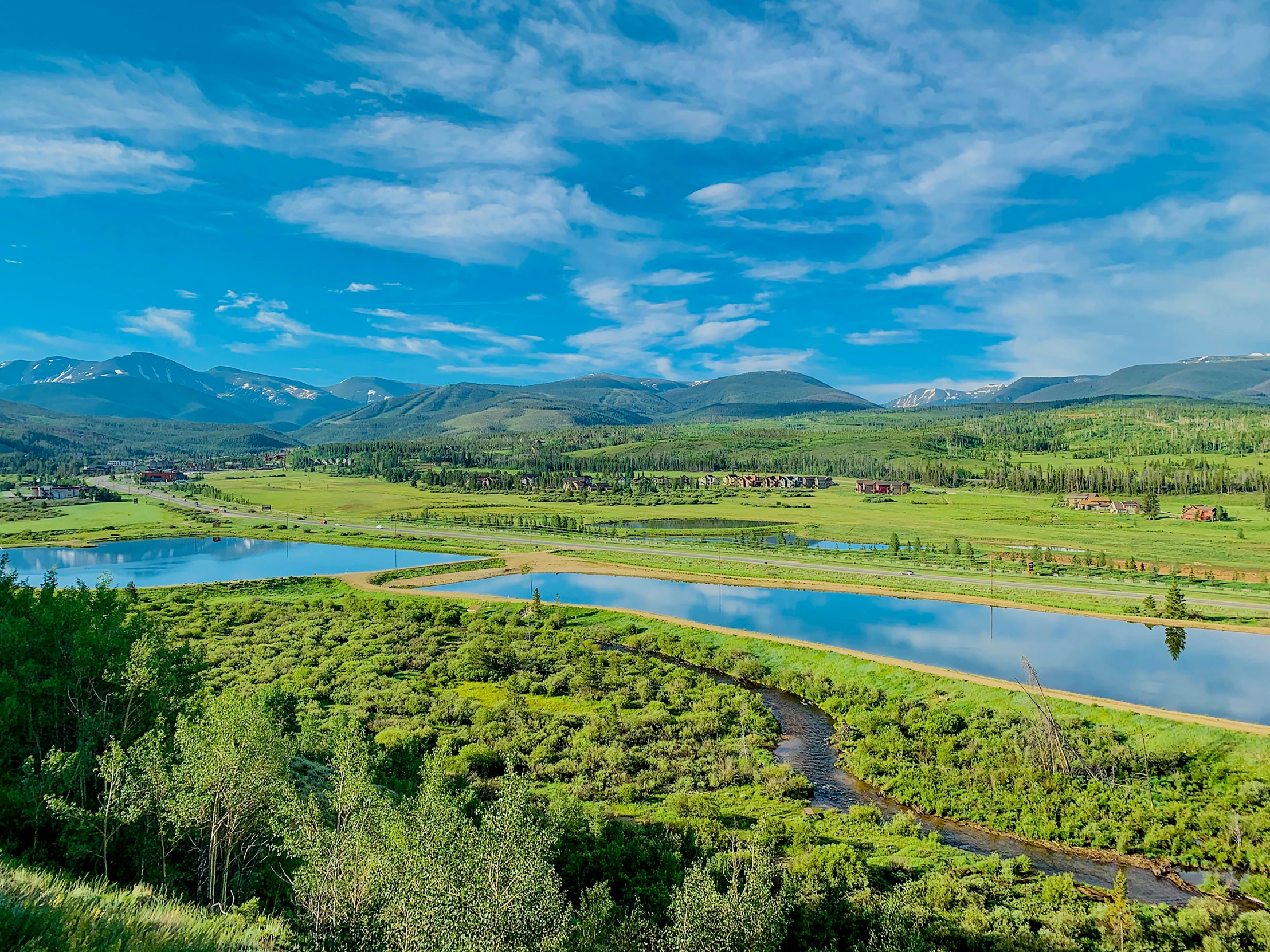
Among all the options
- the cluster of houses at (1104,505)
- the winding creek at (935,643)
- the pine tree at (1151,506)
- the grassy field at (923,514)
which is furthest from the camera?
the cluster of houses at (1104,505)

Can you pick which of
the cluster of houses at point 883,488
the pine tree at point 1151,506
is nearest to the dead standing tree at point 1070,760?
the pine tree at point 1151,506

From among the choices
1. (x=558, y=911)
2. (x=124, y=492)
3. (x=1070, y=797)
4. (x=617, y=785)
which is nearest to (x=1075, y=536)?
(x=1070, y=797)

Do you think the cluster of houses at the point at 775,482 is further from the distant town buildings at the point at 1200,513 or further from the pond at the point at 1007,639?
the pond at the point at 1007,639

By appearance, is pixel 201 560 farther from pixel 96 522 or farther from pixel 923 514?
pixel 923 514

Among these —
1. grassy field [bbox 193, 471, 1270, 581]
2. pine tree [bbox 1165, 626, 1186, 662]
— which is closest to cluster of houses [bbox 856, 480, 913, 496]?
grassy field [bbox 193, 471, 1270, 581]

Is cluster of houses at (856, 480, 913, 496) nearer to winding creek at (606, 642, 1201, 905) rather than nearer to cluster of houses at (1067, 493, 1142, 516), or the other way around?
cluster of houses at (1067, 493, 1142, 516)

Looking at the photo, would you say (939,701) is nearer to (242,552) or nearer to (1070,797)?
(1070,797)

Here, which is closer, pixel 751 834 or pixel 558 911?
pixel 558 911
